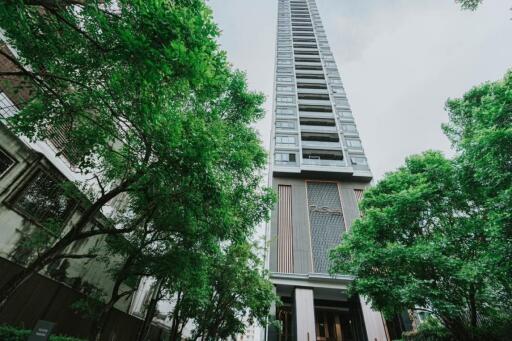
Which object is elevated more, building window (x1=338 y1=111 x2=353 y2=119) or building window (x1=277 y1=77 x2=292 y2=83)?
building window (x1=277 y1=77 x2=292 y2=83)

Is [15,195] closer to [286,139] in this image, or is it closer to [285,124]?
[286,139]

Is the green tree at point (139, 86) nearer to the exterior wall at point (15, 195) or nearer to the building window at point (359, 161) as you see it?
the exterior wall at point (15, 195)

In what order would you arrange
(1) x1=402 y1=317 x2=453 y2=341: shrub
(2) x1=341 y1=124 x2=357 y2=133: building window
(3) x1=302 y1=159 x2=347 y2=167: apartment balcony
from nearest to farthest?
(1) x1=402 y1=317 x2=453 y2=341: shrub → (3) x1=302 y1=159 x2=347 y2=167: apartment balcony → (2) x1=341 y1=124 x2=357 y2=133: building window

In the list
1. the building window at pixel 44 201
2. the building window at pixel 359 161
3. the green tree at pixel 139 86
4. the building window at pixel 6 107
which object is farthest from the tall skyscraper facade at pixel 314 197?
the building window at pixel 6 107

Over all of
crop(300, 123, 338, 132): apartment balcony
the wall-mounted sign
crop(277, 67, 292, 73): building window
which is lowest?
the wall-mounted sign

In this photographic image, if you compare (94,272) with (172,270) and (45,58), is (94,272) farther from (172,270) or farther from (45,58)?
(45,58)

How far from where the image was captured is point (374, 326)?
15.8 meters

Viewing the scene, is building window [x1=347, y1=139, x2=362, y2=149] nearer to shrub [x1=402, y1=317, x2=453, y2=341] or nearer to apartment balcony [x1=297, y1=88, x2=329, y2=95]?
apartment balcony [x1=297, y1=88, x2=329, y2=95]

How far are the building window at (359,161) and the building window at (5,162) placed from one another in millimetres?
26564

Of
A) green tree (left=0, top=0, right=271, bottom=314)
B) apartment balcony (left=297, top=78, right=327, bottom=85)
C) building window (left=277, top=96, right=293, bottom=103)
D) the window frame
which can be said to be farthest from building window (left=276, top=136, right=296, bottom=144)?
the window frame

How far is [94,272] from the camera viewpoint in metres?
10.9

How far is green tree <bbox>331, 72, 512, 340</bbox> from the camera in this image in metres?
6.70

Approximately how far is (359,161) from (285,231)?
483 inches

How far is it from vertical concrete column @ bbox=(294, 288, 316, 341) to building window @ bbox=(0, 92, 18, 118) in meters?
17.6
